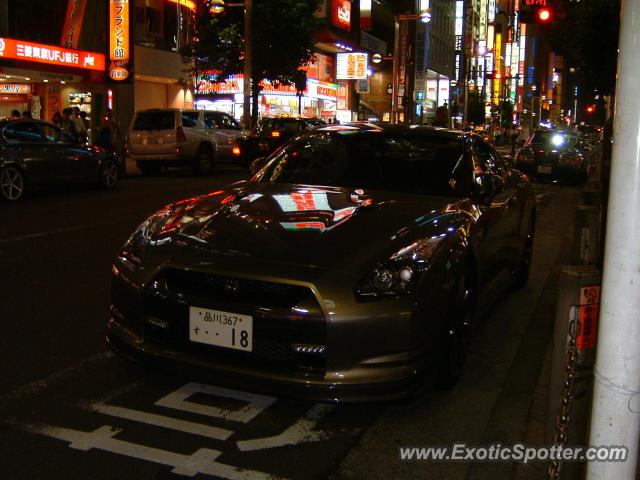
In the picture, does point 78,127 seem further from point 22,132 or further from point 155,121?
point 22,132

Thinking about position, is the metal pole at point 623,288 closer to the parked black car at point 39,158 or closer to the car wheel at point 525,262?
the car wheel at point 525,262

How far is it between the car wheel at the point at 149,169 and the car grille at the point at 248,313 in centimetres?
1610

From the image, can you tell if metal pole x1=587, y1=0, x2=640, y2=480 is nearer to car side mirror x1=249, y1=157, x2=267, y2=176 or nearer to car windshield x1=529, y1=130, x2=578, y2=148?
car side mirror x1=249, y1=157, x2=267, y2=176

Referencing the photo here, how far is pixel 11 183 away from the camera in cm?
1220

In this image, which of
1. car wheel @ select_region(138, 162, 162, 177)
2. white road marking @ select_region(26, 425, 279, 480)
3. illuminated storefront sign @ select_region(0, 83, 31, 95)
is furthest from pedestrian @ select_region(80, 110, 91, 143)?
white road marking @ select_region(26, 425, 279, 480)

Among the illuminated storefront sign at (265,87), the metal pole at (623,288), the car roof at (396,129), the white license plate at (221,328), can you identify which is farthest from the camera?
the illuminated storefront sign at (265,87)

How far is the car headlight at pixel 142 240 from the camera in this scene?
3916mm

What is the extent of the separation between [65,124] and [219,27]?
10.4 metres

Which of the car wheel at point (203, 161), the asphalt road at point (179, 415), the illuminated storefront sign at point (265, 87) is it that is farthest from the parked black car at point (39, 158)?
the illuminated storefront sign at point (265, 87)

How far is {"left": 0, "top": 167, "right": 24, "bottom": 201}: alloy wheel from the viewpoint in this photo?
12.1m

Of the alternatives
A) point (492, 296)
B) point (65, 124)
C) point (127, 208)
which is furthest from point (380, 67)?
point (492, 296)

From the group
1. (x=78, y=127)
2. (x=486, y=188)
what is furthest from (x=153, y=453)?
(x=78, y=127)

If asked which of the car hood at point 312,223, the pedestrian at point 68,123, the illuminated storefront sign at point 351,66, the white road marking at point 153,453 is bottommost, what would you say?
the white road marking at point 153,453

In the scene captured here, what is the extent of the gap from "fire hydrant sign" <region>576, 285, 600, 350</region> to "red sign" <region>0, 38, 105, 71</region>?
20100 millimetres
